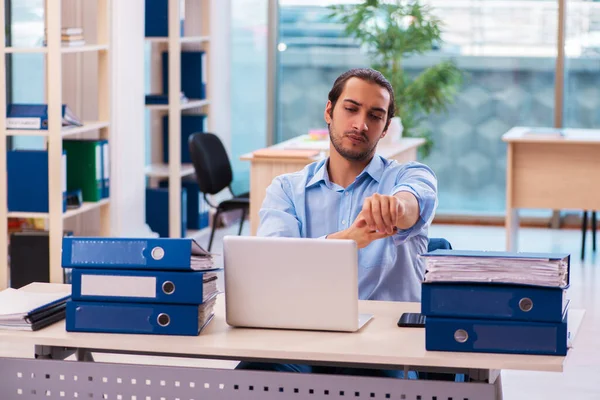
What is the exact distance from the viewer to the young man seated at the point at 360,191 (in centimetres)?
298

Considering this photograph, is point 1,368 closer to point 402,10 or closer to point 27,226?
point 27,226

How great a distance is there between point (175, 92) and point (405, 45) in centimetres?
196

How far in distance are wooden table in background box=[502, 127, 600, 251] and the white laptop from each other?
4.37 m

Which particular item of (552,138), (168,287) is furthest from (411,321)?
(552,138)

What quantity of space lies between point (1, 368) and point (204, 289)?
54cm

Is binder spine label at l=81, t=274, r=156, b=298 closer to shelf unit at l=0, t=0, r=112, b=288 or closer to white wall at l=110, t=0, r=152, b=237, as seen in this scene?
shelf unit at l=0, t=0, r=112, b=288

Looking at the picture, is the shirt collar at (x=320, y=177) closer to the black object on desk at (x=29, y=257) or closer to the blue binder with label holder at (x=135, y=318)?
the blue binder with label holder at (x=135, y=318)

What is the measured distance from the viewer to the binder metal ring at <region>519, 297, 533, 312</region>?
227 centimetres

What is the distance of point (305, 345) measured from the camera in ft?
7.68

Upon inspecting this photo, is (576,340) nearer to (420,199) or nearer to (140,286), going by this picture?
(420,199)

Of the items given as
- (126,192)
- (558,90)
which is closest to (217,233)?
(126,192)

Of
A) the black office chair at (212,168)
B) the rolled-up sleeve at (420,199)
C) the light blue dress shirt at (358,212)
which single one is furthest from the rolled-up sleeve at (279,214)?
the black office chair at (212,168)

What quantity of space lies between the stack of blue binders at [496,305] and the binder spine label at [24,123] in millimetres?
3552

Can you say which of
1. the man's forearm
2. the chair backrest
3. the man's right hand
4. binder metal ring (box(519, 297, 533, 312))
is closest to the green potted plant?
the chair backrest
